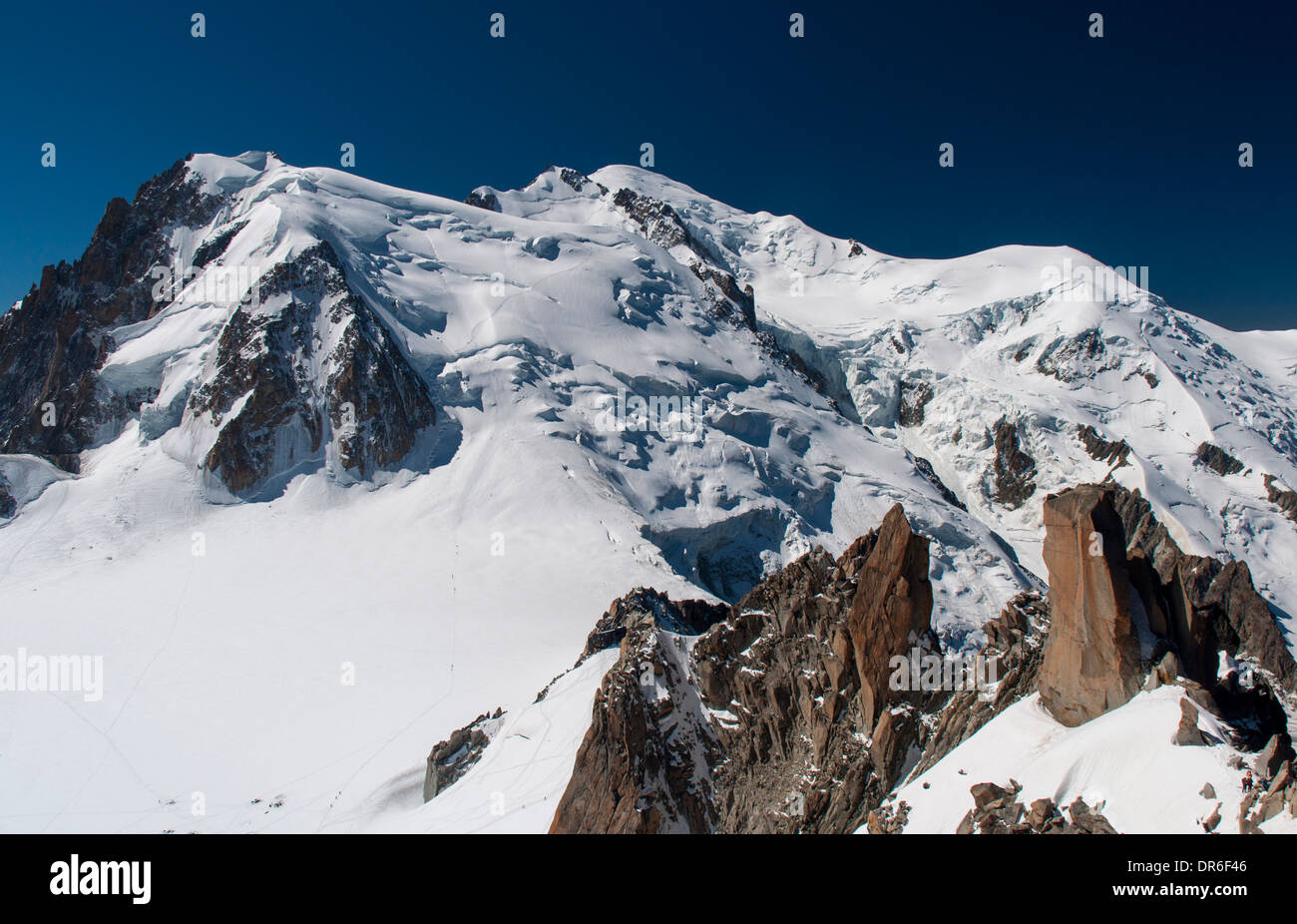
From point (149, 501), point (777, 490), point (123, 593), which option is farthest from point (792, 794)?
point (149, 501)

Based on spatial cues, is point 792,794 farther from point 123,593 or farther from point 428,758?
point 123,593

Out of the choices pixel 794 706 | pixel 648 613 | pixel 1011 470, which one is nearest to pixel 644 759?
pixel 794 706

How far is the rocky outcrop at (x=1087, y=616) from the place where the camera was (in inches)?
571

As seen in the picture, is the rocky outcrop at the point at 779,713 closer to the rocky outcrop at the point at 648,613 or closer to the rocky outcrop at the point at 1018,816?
the rocky outcrop at the point at 1018,816

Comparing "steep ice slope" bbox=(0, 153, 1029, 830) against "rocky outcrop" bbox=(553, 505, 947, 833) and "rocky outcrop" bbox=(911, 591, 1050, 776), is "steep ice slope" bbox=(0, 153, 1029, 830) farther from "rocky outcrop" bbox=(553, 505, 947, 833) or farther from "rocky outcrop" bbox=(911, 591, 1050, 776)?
"rocky outcrop" bbox=(911, 591, 1050, 776)

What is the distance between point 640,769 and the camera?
73.0 feet

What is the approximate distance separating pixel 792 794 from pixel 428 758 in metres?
17.9

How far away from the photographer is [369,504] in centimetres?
6506

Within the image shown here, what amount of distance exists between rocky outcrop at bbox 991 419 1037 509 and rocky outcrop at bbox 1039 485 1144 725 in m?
98.1

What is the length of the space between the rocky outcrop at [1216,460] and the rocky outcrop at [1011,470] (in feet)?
66.1

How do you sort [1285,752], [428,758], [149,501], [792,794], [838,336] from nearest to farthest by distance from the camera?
[1285,752] → [792,794] → [428,758] → [149,501] → [838,336]
